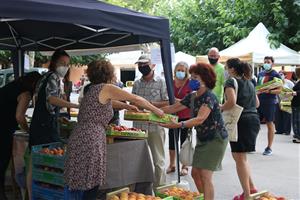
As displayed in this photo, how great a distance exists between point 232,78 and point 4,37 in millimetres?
4641

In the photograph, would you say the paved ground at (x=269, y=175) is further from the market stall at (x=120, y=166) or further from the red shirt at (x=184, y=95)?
the market stall at (x=120, y=166)

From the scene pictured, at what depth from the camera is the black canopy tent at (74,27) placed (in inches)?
158

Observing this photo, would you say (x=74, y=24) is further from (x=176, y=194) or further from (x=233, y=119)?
(x=176, y=194)

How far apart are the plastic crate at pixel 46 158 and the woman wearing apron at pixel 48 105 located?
117 mm

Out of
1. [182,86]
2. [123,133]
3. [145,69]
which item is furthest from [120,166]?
[182,86]

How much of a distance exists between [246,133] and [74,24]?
259 centimetres

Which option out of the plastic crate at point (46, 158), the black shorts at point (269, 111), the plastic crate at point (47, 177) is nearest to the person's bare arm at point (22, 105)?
the plastic crate at point (46, 158)

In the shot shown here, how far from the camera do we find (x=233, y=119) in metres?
5.14

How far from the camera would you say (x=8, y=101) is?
510cm

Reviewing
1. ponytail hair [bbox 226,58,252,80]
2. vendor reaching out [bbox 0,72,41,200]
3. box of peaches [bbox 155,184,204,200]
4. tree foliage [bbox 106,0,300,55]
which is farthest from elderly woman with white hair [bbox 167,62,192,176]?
tree foliage [bbox 106,0,300,55]

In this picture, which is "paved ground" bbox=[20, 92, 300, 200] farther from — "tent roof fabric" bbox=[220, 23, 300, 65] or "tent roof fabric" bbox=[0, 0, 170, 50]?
"tent roof fabric" bbox=[220, 23, 300, 65]

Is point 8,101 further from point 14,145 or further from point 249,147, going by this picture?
point 249,147

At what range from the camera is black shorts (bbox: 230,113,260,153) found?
5199 millimetres

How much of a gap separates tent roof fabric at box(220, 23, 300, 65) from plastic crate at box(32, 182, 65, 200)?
1018cm
